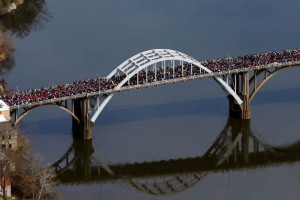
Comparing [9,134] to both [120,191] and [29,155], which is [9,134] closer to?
[29,155]

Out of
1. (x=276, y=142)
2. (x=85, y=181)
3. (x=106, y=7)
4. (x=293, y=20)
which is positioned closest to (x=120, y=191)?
(x=85, y=181)

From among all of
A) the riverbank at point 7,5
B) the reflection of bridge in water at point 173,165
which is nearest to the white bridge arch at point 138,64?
the reflection of bridge in water at point 173,165

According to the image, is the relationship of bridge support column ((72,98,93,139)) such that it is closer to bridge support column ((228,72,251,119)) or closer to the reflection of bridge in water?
the reflection of bridge in water

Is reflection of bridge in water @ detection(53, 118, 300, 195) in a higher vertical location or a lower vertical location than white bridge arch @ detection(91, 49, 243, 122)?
lower

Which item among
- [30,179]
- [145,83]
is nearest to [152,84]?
[145,83]

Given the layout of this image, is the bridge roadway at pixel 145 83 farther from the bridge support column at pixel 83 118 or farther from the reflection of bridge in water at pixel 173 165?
the reflection of bridge in water at pixel 173 165

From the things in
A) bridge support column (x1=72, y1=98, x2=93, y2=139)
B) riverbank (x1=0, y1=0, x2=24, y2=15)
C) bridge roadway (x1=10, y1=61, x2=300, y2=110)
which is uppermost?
riverbank (x1=0, y1=0, x2=24, y2=15)

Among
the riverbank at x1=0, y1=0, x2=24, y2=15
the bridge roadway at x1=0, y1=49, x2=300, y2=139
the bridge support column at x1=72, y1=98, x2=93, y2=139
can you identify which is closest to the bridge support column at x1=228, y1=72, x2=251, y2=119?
the bridge roadway at x1=0, y1=49, x2=300, y2=139

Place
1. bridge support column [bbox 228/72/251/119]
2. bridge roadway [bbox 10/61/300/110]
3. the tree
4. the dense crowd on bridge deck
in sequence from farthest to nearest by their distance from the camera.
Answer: bridge support column [bbox 228/72/251/119] < the dense crowd on bridge deck < bridge roadway [bbox 10/61/300/110] < the tree

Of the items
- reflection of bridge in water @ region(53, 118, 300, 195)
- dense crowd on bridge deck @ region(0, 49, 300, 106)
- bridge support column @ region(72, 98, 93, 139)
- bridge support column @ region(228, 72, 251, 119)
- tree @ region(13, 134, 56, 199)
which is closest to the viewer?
tree @ region(13, 134, 56, 199)
